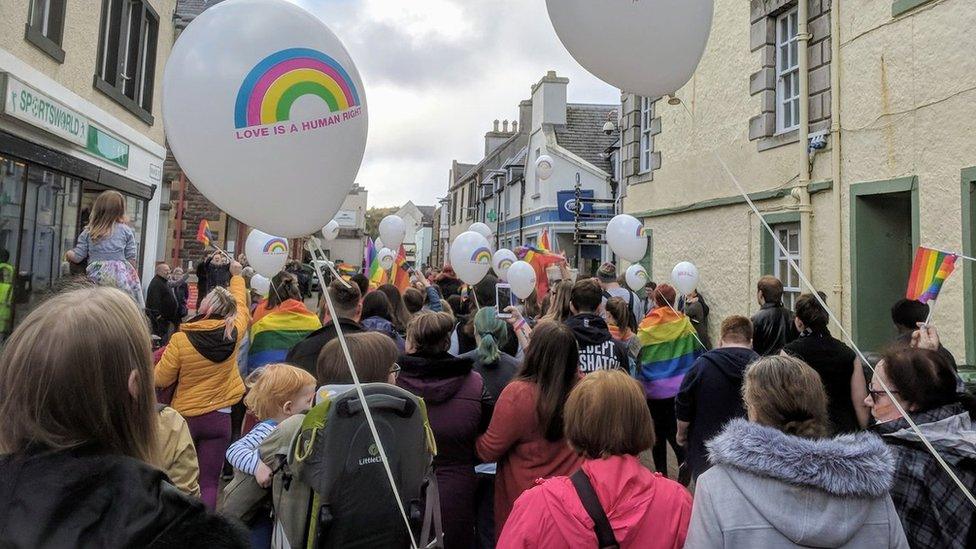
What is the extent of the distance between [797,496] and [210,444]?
10.9ft

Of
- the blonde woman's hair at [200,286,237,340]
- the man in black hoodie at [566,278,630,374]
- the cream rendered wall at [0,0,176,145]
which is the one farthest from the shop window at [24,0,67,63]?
the man in black hoodie at [566,278,630,374]

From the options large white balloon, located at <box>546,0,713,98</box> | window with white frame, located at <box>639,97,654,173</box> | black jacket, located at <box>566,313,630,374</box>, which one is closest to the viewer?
large white balloon, located at <box>546,0,713,98</box>

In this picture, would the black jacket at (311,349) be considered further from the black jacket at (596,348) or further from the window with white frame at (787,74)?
the window with white frame at (787,74)

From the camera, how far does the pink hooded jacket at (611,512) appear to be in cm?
165

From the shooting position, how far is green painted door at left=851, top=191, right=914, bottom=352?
6293 mm

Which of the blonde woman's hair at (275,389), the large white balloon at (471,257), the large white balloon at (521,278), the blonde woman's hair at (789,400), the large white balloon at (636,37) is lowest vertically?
the blonde woman's hair at (275,389)

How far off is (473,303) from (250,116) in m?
5.26

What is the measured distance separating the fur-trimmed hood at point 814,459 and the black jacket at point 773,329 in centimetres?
323

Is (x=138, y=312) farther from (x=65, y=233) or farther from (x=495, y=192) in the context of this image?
(x=495, y=192)

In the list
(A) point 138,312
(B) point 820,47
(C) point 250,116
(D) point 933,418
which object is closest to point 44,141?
(C) point 250,116

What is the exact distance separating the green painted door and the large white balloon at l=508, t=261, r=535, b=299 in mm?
3392

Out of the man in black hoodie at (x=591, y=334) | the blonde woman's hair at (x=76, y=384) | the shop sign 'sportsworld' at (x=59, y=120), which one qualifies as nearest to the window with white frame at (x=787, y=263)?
the man in black hoodie at (x=591, y=334)

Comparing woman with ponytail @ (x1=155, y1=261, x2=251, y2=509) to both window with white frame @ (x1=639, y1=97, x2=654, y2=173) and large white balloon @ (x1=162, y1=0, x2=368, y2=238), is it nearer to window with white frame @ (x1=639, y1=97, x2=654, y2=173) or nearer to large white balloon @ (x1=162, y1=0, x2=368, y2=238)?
large white balloon @ (x1=162, y1=0, x2=368, y2=238)

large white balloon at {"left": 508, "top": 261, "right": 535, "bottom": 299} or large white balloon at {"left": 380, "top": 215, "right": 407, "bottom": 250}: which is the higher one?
large white balloon at {"left": 380, "top": 215, "right": 407, "bottom": 250}
